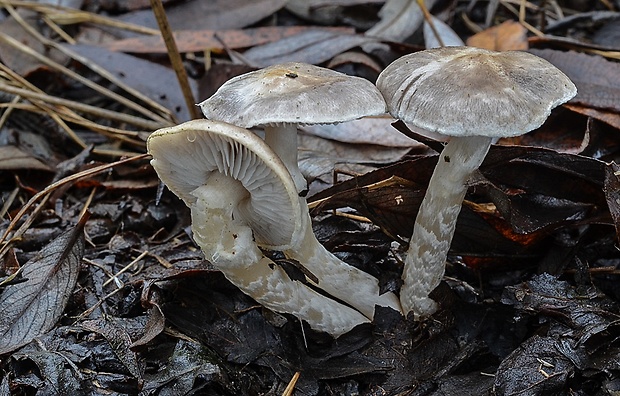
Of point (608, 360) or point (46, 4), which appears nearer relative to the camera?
point (608, 360)

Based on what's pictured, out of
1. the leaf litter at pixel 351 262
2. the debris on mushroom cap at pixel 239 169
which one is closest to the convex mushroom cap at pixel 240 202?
the debris on mushroom cap at pixel 239 169

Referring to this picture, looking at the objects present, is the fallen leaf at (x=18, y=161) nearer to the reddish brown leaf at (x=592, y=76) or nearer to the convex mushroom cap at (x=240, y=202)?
the convex mushroom cap at (x=240, y=202)

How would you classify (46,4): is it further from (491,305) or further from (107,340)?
(491,305)

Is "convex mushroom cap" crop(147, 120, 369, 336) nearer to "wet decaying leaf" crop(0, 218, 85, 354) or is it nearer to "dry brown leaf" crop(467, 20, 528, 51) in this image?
"wet decaying leaf" crop(0, 218, 85, 354)

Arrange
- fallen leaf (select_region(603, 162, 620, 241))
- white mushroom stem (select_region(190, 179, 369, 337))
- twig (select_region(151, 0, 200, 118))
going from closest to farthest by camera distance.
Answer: white mushroom stem (select_region(190, 179, 369, 337))
fallen leaf (select_region(603, 162, 620, 241))
twig (select_region(151, 0, 200, 118))

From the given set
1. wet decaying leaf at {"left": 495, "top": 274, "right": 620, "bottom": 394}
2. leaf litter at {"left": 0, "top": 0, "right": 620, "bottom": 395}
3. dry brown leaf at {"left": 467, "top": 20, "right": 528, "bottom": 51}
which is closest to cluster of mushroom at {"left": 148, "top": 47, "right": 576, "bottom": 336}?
leaf litter at {"left": 0, "top": 0, "right": 620, "bottom": 395}

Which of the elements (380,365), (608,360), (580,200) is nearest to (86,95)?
(380,365)

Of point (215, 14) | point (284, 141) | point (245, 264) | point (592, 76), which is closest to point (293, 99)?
point (284, 141)
